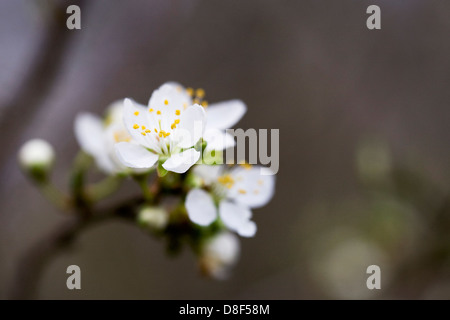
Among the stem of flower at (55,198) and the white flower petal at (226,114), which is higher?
the white flower petal at (226,114)

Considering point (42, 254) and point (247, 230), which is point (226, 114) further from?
point (42, 254)

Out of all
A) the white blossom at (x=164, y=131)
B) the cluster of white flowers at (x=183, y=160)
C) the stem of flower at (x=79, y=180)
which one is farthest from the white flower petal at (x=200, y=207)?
the stem of flower at (x=79, y=180)

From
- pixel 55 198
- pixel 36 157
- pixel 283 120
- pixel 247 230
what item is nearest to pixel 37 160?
pixel 36 157

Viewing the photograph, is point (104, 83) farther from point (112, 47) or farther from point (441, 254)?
point (441, 254)

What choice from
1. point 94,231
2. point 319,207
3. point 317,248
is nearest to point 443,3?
Result: point 319,207

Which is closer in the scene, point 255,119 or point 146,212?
point 146,212

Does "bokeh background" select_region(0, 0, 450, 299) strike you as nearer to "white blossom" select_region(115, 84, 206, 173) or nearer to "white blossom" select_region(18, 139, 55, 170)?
"white blossom" select_region(18, 139, 55, 170)

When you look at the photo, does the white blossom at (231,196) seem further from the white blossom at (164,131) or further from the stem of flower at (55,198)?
the stem of flower at (55,198)
